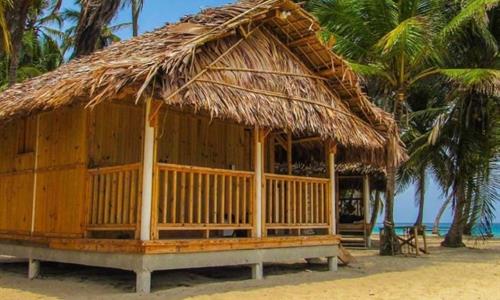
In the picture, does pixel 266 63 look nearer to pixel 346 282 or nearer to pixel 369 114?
pixel 369 114

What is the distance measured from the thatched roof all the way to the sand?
248cm

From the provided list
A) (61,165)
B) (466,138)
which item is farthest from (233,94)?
(466,138)

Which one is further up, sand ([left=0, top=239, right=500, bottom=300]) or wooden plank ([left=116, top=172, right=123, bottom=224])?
wooden plank ([left=116, top=172, right=123, bottom=224])

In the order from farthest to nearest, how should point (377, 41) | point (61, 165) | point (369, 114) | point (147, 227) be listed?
point (377, 41)
point (369, 114)
point (61, 165)
point (147, 227)

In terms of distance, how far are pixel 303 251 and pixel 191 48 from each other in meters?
4.40

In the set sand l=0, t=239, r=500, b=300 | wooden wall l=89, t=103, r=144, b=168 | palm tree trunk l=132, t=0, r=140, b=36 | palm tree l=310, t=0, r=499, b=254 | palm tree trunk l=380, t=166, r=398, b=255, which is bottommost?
sand l=0, t=239, r=500, b=300

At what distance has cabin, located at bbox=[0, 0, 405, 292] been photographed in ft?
26.4

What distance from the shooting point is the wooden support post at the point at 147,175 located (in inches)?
309

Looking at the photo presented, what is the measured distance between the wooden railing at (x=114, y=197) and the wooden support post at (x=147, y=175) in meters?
0.17

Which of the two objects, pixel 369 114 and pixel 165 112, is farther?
pixel 369 114

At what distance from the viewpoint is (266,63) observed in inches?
398

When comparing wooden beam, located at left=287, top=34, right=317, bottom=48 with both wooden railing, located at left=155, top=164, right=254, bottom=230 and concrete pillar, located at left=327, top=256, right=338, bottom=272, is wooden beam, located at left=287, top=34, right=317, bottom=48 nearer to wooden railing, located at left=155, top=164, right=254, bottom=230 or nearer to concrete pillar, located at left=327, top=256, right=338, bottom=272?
wooden railing, located at left=155, top=164, right=254, bottom=230

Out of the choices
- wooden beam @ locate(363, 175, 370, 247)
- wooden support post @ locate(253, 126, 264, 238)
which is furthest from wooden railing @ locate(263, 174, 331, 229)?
wooden beam @ locate(363, 175, 370, 247)

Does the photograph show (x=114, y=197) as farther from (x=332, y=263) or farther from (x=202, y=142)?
(x=332, y=263)
